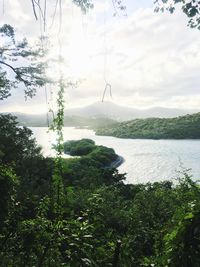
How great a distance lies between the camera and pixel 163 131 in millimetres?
154750

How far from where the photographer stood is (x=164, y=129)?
158 m

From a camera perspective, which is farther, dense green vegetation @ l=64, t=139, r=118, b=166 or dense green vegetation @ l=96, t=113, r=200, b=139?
dense green vegetation @ l=96, t=113, r=200, b=139

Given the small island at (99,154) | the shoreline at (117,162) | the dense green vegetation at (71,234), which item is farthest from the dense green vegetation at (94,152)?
the dense green vegetation at (71,234)

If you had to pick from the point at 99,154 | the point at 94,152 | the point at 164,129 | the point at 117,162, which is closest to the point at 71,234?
the point at 99,154

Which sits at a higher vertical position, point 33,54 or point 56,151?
point 33,54

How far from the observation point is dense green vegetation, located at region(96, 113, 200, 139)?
14500 centimetres

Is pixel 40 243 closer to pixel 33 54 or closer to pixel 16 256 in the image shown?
pixel 16 256

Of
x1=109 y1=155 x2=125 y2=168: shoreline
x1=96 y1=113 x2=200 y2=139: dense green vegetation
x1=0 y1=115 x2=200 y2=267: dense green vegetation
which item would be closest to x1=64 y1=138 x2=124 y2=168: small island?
x1=109 y1=155 x2=125 y2=168: shoreline

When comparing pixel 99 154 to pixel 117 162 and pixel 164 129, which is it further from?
pixel 164 129

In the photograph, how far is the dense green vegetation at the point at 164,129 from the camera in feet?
476

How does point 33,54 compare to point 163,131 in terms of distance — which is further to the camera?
point 163,131

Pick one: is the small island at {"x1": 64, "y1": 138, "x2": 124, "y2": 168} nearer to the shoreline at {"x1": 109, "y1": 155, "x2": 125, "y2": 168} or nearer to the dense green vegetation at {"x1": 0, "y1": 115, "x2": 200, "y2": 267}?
the shoreline at {"x1": 109, "y1": 155, "x2": 125, "y2": 168}

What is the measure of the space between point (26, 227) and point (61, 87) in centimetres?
188

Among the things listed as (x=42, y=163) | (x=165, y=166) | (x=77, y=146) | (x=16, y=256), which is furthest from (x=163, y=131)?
(x=16, y=256)
